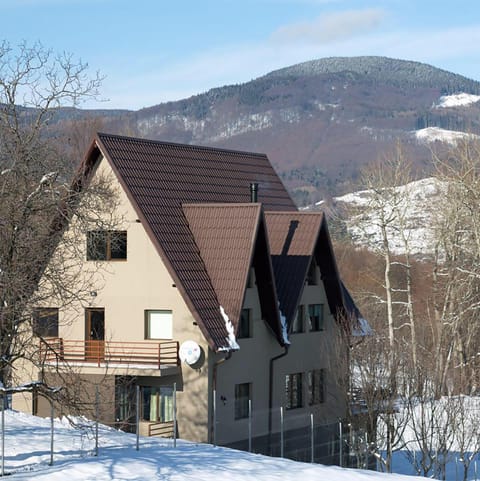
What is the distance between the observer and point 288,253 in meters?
38.4

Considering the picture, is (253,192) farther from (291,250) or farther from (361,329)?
(361,329)

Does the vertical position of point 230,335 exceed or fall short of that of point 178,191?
it falls short

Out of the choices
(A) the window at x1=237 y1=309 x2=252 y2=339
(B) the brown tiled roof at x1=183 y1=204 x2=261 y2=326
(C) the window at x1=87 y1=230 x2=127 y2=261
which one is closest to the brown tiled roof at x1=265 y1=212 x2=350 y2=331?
(A) the window at x1=237 y1=309 x2=252 y2=339

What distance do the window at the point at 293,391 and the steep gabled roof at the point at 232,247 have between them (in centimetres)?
284

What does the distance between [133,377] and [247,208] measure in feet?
20.2

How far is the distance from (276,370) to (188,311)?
4618 millimetres

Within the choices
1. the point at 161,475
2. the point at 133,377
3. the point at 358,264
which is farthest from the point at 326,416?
the point at 358,264

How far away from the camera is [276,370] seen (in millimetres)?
37406

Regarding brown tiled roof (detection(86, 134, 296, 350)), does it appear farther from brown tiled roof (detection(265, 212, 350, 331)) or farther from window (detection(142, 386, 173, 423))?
window (detection(142, 386, 173, 423))

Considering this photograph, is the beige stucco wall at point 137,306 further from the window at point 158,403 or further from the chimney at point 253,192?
the chimney at point 253,192

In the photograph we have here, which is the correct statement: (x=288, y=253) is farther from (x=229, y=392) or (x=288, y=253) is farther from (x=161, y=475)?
(x=161, y=475)

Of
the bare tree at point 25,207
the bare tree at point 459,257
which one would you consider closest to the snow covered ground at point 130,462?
the bare tree at point 25,207

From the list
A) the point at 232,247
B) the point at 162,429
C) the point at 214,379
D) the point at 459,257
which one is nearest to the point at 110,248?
the point at 232,247

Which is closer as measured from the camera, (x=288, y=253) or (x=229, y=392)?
(x=229, y=392)
